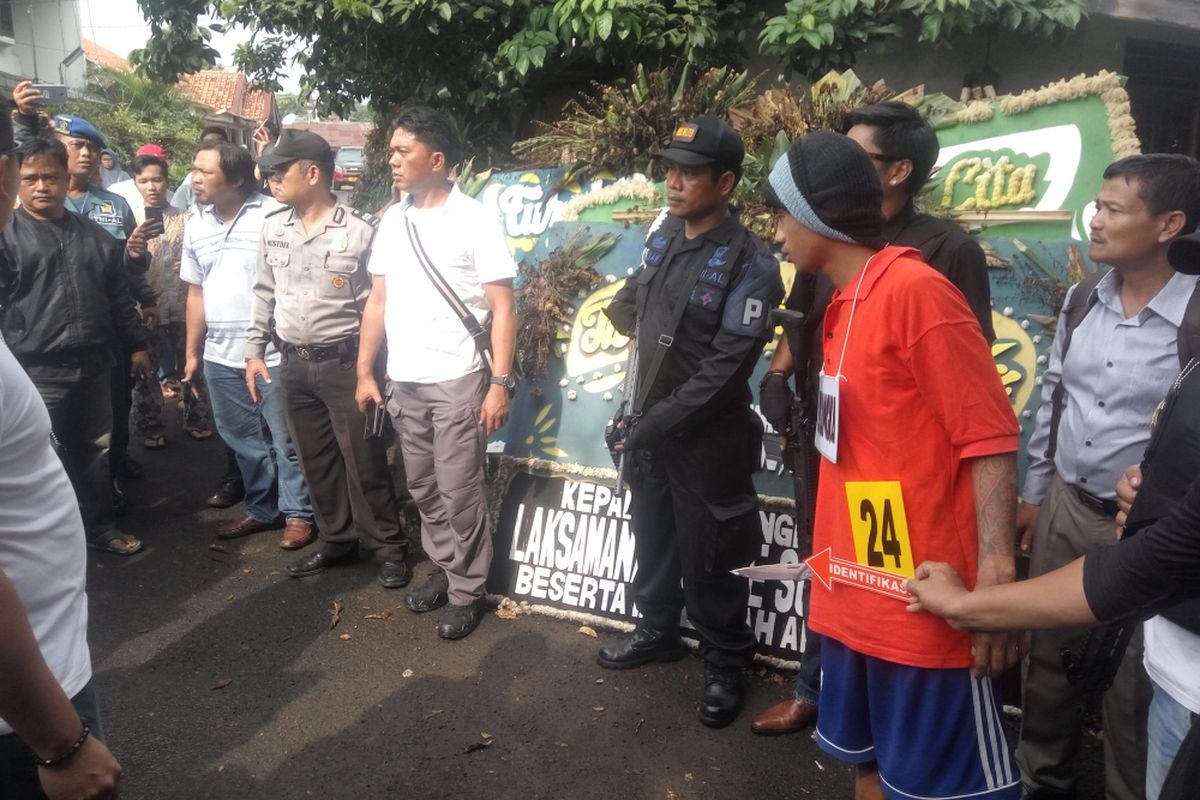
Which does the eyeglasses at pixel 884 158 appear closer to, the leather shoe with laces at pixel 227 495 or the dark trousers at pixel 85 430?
the dark trousers at pixel 85 430

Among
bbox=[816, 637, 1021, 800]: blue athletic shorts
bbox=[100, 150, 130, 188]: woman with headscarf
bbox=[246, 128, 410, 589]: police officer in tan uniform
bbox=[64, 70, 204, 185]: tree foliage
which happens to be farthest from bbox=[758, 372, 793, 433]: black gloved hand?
bbox=[64, 70, 204, 185]: tree foliage

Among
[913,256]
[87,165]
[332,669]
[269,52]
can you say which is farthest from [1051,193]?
[269,52]

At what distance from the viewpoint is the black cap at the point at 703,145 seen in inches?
115

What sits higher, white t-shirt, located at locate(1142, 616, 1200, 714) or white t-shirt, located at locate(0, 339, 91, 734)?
white t-shirt, located at locate(0, 339, 91, 734)

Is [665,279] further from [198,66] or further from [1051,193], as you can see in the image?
[198,66]

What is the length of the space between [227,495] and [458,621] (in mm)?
2338

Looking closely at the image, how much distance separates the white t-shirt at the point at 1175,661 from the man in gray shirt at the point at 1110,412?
69cm

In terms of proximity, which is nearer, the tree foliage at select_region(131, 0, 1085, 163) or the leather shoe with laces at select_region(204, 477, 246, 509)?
the tree foliage at select_region(131, 0, 1085, 163)

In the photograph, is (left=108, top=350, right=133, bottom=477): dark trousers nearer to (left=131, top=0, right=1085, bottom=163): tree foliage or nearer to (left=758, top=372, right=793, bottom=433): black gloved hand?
(left=131, top=0, right=1085, bottom=163): tree foliage

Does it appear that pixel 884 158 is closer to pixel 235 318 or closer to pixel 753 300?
pixel 753 300

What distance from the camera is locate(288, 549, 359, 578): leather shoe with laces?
4.41 meters

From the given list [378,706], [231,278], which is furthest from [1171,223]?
[231,278]

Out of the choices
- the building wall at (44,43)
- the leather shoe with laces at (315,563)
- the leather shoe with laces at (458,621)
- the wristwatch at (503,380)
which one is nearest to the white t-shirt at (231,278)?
the leather shoe with laces at (315,563)

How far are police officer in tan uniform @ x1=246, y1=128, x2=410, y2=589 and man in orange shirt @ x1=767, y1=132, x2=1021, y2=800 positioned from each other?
2.61m
